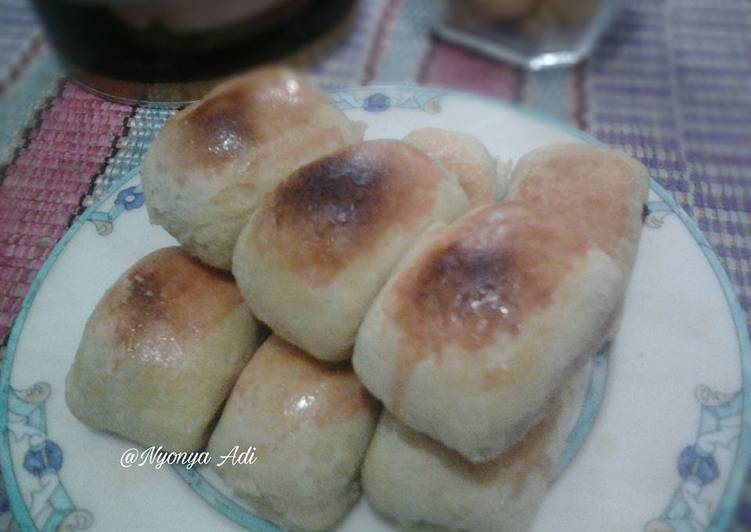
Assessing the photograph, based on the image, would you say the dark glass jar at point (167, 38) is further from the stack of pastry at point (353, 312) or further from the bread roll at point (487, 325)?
the bread roll at point (487, 325)

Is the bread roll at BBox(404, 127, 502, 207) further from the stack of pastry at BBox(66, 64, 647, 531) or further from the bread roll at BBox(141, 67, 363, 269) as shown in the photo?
the bread roll at BBox(141, 67, 363, 269)

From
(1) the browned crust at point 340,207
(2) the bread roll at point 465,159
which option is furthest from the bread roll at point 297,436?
(2) the bread roll at point 465,159

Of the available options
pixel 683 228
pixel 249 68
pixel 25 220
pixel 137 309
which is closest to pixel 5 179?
pixel 25 220

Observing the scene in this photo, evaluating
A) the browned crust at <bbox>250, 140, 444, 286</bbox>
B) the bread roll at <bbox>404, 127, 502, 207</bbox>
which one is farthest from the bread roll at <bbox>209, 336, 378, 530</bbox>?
the bread roll at <bbox>404, 127, 502, 207</bbox>

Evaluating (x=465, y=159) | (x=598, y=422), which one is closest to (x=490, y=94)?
(x=465, y=159)

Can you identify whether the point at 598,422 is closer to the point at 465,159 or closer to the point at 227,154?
the point at 465,159

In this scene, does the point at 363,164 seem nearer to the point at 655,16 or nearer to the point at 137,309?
the point at 137,309

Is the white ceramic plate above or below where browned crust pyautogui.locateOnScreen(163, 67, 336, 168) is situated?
below
